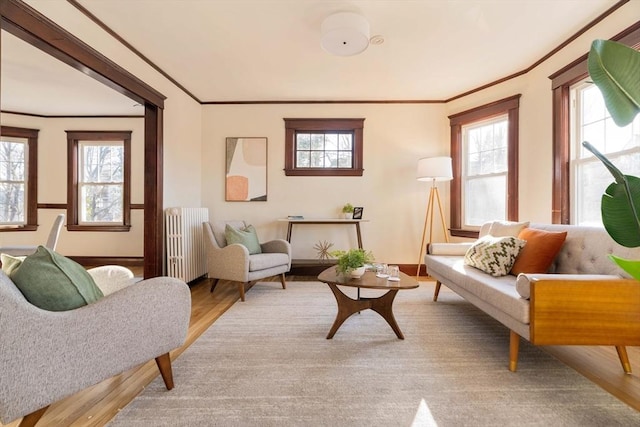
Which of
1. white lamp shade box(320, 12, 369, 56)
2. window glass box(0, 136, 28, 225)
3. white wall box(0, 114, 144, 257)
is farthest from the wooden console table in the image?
window glass box(0, 136, 28, 225)

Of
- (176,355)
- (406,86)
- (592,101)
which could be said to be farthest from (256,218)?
(592,101)

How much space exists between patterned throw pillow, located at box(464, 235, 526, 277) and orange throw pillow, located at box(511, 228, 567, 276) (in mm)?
48

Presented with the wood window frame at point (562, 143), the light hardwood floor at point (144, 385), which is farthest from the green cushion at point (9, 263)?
the wood window frame at point (562, 143)

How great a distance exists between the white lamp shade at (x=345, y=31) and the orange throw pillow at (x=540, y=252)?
A: 6.85 feet

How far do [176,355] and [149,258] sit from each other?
1.57 meters

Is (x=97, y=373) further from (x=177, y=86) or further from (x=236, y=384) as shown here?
(x=177, y=86)

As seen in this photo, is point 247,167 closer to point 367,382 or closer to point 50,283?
point 50,283

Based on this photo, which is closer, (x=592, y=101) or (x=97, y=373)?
(x=97, y=373)

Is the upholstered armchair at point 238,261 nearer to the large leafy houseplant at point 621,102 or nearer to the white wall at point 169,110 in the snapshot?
the white wall at point 169,110

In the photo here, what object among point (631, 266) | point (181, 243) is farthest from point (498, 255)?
point (181, 243)

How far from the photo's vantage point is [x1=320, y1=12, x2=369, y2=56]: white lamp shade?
2145 mm

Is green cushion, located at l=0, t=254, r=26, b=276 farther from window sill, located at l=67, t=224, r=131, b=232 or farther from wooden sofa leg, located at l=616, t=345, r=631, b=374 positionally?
window sill, located at l=67, t=224, r=131, b=232

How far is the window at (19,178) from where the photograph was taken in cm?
427

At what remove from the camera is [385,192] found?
4.05 metres
